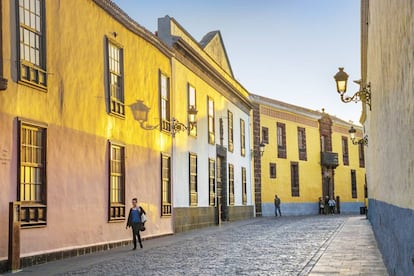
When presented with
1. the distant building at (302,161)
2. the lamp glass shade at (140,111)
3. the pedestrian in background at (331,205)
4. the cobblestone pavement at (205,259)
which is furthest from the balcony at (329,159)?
the lamp glass shade at (140,111)

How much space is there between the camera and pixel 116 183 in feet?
52.9

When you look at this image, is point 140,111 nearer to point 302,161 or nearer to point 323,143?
point 302,161

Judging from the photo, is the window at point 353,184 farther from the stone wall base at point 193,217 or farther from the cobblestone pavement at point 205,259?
the cobblestone pavement at point 205,259

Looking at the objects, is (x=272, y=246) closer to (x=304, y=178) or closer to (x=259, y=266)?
(x=259, y=266)


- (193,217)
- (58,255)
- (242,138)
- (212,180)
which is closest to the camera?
(58,255)

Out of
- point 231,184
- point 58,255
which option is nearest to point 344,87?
point 58,255

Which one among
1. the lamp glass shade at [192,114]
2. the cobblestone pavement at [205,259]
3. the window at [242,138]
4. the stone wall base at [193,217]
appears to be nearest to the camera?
the cobblestone pavement at [205,259]

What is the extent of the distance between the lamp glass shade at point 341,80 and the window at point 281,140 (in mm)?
25665

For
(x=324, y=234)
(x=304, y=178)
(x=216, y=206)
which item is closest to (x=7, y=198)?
(x=324, y=234)

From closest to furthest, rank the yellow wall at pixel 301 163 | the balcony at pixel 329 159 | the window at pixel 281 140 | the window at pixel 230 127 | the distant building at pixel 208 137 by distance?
the distant building at pixel 208 137 < the window at pixel 230 127 < the yellow wall at pixel 301 163 < the window at pixel 281 140 < the balcony at pixel 329 159

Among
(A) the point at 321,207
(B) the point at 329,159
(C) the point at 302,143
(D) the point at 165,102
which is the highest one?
(C) the point at 302,143

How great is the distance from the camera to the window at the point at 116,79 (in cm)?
1580

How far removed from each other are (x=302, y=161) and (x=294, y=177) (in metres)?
1.56

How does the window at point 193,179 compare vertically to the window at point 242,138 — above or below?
below
